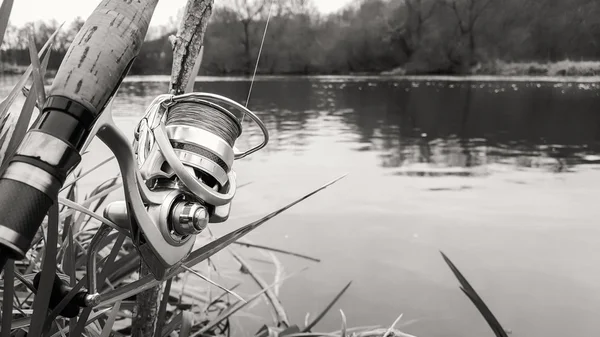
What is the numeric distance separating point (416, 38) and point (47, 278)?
2702cm

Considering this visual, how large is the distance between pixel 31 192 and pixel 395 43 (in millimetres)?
27095

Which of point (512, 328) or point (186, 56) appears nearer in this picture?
point (186, 56)

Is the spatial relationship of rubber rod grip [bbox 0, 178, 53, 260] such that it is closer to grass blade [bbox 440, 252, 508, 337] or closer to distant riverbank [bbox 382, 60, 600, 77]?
grass blade [bbox 440, 252, 508, 337]

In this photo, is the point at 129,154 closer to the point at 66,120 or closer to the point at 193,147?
the point at 66,120

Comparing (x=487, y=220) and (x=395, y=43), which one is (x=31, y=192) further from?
(x=395, y=43)

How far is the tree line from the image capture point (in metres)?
23.4

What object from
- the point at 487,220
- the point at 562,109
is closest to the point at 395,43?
the point at 562,109

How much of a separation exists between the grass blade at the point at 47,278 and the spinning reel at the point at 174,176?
7 centimetres

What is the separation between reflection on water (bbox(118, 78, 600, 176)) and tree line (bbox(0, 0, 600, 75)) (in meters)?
12.7

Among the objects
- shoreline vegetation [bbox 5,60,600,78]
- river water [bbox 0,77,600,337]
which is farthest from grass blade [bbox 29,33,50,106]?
shoreline vegetation [bbox 5,60,600,78]

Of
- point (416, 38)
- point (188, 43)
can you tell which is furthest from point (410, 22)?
point (188, 43)

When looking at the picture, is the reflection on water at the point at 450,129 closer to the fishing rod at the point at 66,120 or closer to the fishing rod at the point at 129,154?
the fishing rod at the point at 129,154

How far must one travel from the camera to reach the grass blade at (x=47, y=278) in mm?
703

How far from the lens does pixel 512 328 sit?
1.95m
